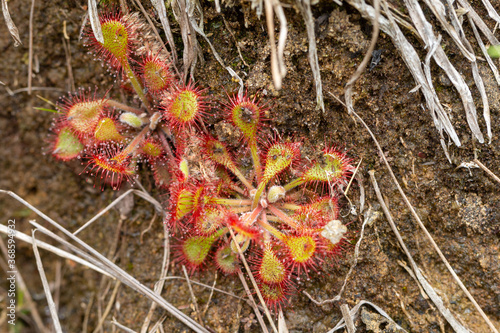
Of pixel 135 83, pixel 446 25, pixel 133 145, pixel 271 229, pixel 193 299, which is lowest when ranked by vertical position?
pixel 193 299

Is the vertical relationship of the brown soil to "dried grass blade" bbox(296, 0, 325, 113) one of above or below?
below

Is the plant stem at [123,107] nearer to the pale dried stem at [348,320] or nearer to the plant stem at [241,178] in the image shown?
the plant stem at [241,178]

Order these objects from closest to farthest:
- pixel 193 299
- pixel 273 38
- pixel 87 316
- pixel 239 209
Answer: pixel 273 38
pixel 239 209
pixel 193 299
pixel 87 316

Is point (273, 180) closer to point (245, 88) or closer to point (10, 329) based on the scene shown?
point (245, 88)

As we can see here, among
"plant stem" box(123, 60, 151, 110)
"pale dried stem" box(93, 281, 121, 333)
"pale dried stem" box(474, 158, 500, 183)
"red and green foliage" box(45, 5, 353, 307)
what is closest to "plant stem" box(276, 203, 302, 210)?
"red and green foliage" box(45, 5, 353, 307)

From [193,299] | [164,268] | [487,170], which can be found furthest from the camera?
[164,268]

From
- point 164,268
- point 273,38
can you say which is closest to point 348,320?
point 164,268

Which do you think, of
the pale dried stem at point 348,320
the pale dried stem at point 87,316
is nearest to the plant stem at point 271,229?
the pale dried stem at point 348,320

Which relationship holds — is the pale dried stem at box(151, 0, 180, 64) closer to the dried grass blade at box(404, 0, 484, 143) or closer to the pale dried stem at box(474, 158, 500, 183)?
the dried grass blade at box(404, 0, 484, 143)

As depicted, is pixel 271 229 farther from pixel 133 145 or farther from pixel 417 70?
pixel 417 70

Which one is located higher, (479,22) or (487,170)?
(479,22)
